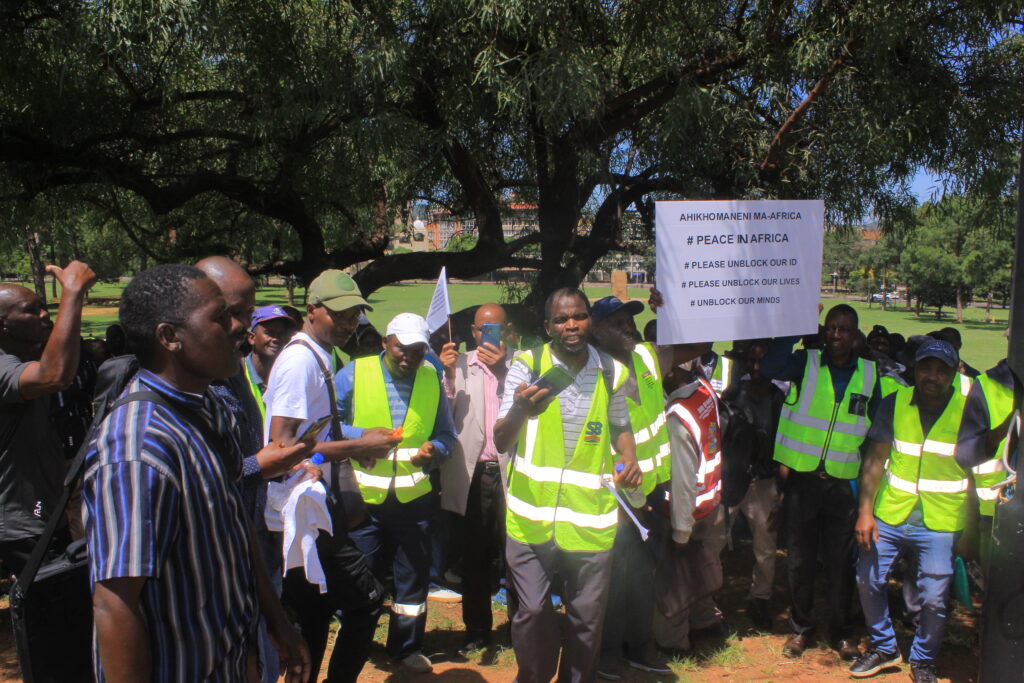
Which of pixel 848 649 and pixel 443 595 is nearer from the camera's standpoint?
pixel 848 649

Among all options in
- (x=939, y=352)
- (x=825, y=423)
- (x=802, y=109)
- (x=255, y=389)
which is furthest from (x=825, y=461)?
(x=255, y=389)

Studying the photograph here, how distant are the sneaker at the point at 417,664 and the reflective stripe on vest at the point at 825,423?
91.3 inches

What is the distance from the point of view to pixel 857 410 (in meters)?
4.37

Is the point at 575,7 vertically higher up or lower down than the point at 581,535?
higher up

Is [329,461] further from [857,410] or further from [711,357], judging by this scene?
[711,357]

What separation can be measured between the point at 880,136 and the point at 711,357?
6.48 ft

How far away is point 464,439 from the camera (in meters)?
4.67

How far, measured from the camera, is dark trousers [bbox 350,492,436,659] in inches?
159

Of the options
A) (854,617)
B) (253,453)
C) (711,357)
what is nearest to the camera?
(253,453)

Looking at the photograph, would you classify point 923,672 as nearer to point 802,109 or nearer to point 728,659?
point 728,659

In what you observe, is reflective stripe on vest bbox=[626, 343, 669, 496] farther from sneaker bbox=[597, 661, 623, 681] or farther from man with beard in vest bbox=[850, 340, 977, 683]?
man with beard in vest bbox=[850, 340, 977, 683]

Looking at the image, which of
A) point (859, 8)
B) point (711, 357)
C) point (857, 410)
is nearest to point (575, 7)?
point (859, 8)

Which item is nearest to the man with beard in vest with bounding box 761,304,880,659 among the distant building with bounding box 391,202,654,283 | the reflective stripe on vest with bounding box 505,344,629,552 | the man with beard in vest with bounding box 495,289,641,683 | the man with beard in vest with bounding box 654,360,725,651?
the man with beard in vest with bounding box 654,360,725,651

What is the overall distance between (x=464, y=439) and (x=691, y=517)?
139cm
